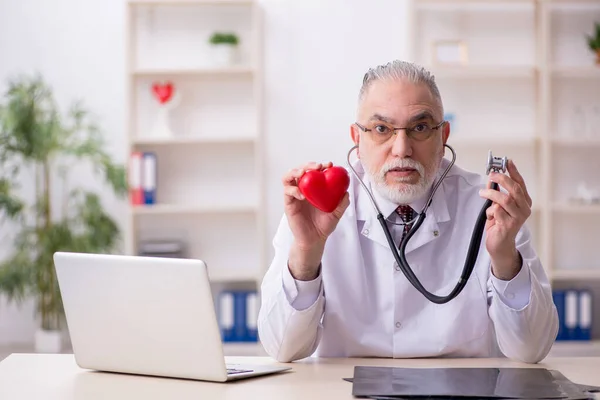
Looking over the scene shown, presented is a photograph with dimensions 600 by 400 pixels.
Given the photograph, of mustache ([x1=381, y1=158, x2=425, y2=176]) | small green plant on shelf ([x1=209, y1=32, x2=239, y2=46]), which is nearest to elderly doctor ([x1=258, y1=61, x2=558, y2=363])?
mustache ([x1=381, y1=158, x2=425, y2=176])

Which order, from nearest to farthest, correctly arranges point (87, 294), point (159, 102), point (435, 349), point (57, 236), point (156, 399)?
point (156, 399) < point (87, 294) < point (435, 349) < point (57, 236) < point (159, 102)

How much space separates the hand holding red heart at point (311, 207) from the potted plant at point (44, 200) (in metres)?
3.13

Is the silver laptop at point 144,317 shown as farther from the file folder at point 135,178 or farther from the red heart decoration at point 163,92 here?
the red heart decoration at point 163,92

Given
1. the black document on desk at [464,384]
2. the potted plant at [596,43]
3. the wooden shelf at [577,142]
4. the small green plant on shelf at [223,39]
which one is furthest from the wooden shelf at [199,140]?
the black document on desk at [464,384]

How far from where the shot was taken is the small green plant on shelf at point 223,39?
17.2 feet

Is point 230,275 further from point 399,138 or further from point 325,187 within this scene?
point 325,187

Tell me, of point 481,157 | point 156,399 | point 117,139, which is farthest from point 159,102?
point 156,399

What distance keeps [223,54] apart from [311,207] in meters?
3.45

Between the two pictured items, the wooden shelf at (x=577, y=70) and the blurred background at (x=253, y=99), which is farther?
the blurred background at (x=253, y=99)

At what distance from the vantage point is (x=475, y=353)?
2.16 metres

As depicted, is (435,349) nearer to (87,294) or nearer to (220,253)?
(87,294)

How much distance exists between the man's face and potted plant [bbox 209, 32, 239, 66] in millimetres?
3178

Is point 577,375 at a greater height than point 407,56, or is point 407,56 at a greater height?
point 407,56

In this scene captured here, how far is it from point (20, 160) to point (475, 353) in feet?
12.8
